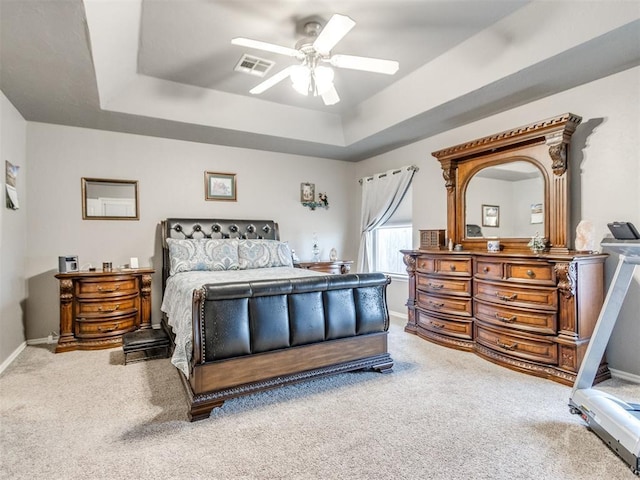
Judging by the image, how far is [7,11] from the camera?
2033mm

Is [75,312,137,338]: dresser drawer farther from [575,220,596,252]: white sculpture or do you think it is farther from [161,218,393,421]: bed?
[575,220,596,252]: white sculpture

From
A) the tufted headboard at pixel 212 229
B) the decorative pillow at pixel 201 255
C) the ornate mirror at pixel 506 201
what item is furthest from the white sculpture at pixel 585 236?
the tufted headboard at pixel 212 229

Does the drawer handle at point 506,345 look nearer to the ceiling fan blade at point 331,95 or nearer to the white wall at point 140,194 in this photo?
the ceiling fan blade at point 331,95

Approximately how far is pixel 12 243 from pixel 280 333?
10.2 ft

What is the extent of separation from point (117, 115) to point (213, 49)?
144 centimetres

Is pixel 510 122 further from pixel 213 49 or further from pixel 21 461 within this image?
pixel 21 461


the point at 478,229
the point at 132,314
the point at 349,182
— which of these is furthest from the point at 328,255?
the point at 132,314

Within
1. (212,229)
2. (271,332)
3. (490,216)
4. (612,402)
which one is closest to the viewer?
(612,402)

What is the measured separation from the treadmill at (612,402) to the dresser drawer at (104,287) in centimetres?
426

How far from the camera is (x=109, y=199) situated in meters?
4.31

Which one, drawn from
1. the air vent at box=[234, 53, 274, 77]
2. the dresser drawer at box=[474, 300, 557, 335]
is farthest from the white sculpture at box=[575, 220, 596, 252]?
the air vent at box=[234, 53, 274, 77]

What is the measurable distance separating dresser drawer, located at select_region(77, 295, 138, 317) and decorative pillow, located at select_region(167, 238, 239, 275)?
0.59 m

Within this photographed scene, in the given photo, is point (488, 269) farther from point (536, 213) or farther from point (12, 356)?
point (12, 356)

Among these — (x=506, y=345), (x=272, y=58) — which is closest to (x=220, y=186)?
(x=272, y=58)
